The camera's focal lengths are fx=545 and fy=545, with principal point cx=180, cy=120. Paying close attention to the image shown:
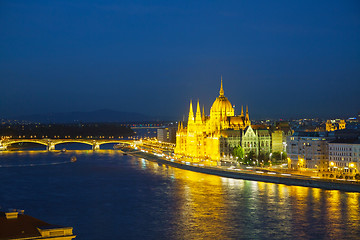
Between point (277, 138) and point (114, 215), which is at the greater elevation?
point (277, 138)

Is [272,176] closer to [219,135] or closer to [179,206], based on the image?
[179,206]

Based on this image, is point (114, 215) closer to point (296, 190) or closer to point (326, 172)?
point (296, 190)

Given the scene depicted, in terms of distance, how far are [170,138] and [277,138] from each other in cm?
3274

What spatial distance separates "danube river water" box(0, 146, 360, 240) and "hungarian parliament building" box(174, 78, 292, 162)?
877 centimetres

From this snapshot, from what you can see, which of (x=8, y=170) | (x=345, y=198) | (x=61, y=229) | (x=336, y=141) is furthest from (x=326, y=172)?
(x=61, y=229)

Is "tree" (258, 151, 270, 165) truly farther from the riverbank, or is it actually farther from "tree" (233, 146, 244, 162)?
the riverbank

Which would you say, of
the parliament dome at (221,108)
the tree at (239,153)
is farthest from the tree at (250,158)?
the parliament dome at (221,108)

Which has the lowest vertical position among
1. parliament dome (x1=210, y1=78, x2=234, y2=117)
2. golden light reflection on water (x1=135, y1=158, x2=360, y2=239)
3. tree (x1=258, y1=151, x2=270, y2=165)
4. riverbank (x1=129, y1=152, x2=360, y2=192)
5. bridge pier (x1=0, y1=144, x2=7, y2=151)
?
golden light reflection on water (x1=135, y1=158, x2=360, y2=239)

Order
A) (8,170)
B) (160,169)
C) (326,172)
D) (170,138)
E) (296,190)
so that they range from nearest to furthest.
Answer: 1. (296,190)
2. (326,172)
3. (8,170)
4. (160,169)
5. (170,138)

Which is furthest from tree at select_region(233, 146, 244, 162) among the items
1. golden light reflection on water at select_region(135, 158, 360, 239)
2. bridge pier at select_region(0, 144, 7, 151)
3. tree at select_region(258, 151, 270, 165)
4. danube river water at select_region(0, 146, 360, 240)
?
bridge pier at select_region(0, 144, 7, 151)

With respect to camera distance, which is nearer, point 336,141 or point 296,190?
point 296,190

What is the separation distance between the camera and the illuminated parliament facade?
39.7m

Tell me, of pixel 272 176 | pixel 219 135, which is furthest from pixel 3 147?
pixel 272 176

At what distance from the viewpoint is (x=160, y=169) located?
3584 cm
